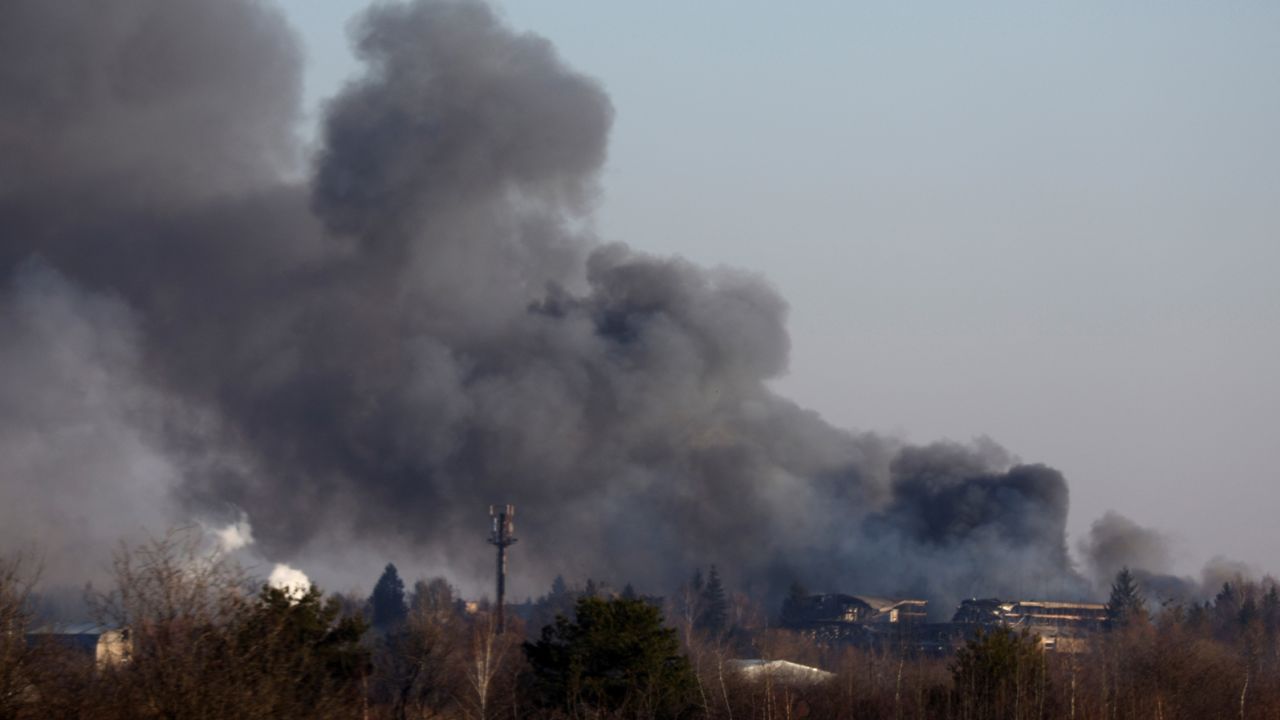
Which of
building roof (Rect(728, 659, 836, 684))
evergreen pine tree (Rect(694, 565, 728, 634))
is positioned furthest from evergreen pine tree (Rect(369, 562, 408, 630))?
building roof (Rect(728, 659, 836, 684))

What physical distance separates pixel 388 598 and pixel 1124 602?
4295cm

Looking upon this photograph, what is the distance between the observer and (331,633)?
2705cm

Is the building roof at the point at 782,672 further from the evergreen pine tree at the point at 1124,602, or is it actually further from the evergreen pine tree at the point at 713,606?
the evergreen pine tree at the point at 1124,602

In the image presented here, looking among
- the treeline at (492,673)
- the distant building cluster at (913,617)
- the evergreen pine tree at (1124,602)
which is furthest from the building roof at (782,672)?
the evergreen pine tree at (1124,602)

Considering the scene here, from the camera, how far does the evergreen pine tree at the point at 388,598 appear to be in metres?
81.3

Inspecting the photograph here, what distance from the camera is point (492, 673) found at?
116 ft

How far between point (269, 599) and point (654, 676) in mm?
11450

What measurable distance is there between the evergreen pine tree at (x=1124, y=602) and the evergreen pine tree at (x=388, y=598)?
3963 cm

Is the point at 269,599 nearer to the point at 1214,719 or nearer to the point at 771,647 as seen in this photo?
the point at 1214,719

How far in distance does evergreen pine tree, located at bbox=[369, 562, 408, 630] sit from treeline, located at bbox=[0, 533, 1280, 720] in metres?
18.9

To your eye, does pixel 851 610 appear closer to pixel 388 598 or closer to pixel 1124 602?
pixel 1124 602

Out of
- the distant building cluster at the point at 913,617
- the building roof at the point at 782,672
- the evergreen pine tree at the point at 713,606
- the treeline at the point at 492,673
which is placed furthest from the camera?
the evergreen pine tree at the point at 713,606

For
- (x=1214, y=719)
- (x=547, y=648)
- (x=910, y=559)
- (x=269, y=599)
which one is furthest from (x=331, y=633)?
(x=910, y=559)

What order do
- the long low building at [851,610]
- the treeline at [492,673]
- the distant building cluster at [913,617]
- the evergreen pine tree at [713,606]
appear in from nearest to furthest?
the treeline at [492,673], the distant building cluster at [913,617], the evergreen pine tree at [713,606], the long low building at [851,610]
